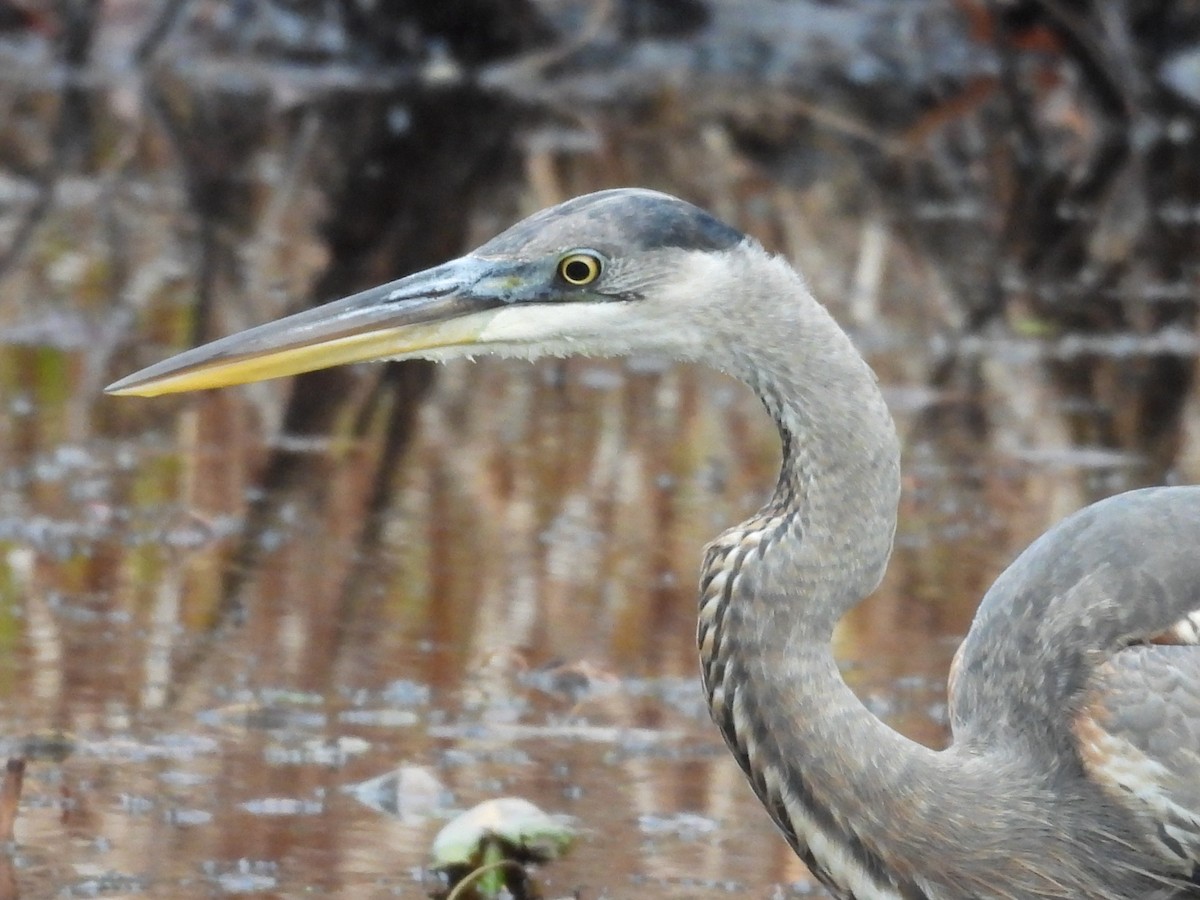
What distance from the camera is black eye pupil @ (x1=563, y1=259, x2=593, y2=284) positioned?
3.29 meters

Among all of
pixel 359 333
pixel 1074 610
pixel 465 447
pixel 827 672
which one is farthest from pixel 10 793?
pixel 465 447

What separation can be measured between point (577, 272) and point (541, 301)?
2.5 inches

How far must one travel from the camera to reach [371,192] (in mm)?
11695

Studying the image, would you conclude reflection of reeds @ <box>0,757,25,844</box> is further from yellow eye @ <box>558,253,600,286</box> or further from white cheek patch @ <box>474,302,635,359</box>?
yellow eye @ <box>558,253,600,286</box>

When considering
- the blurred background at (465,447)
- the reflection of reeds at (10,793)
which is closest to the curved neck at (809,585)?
the blurred background at (465,447)

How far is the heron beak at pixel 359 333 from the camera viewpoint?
329cm

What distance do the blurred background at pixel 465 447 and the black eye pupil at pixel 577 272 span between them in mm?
1077

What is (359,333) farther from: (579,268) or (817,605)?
(817,605)

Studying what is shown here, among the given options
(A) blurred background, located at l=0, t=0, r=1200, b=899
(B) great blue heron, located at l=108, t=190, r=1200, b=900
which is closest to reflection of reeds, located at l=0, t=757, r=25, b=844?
(A) blurred background, located at l=0, t=0, r=1200, b=899

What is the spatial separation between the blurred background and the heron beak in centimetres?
94

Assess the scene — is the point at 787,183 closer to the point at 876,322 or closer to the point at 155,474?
the point at 876,322

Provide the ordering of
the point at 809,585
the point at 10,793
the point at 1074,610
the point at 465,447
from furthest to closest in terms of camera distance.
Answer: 1. the point at 465,447
2. the point at 10,793
3. the point at 1074,610
4. the point at 809,585

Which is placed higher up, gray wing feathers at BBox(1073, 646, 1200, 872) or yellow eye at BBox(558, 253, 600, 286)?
yellow eye at BBox(558, 253, 600, 286)

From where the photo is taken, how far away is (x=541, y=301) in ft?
10.8
